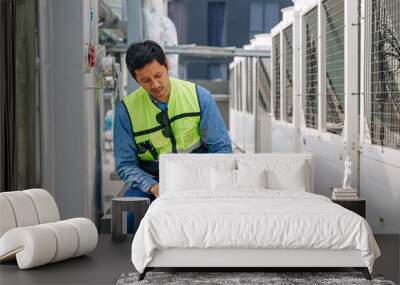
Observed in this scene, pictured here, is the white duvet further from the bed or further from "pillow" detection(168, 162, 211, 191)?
"pillow" detection(168, 162, 211, 191)

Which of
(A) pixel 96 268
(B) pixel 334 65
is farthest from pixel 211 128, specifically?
(A) pixel 96 268

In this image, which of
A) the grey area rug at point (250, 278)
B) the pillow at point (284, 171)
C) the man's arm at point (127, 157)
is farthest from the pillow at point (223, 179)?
the man's arm at point (127, 157)

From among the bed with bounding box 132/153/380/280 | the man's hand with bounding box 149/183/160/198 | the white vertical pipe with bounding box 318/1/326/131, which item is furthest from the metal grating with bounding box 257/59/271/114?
the bed with bounding box 132/153/380/280

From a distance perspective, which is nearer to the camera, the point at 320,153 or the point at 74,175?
the point at 74,175

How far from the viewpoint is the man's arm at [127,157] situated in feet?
24.7

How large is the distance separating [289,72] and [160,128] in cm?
357

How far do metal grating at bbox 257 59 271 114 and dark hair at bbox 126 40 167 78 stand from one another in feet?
20.4

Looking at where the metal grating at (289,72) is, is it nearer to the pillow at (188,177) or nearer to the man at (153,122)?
the man at (153,122)

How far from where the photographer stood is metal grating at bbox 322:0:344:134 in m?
7.56

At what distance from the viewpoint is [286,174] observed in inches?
251

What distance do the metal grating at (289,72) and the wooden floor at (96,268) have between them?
4.67 metres

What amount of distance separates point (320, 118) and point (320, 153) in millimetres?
324

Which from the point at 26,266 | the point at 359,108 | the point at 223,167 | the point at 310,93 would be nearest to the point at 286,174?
the point at 223,167

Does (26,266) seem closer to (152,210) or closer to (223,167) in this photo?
(152,210)
